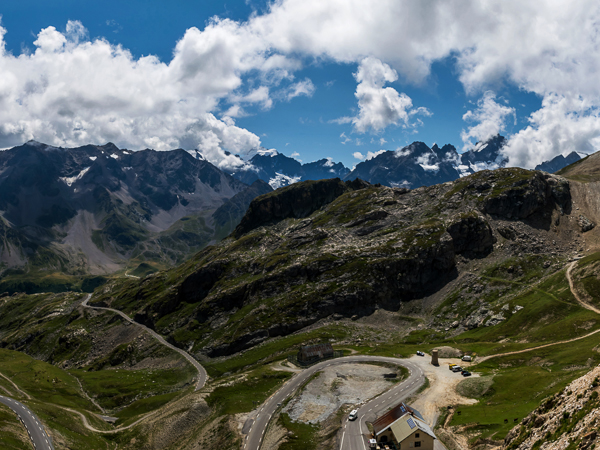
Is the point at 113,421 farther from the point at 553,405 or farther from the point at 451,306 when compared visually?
the point at 451,306

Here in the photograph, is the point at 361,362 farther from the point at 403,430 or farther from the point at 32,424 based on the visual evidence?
the point at 32,424

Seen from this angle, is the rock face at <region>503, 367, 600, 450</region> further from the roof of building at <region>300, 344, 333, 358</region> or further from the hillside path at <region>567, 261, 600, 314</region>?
the hillside path at <region>567, 261, 600, 314</region>

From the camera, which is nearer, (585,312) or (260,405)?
(260,405)

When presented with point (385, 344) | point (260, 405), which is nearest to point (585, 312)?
point (385, 344)

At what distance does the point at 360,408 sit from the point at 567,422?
52084 millimetres

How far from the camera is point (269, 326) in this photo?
188500 millimetres

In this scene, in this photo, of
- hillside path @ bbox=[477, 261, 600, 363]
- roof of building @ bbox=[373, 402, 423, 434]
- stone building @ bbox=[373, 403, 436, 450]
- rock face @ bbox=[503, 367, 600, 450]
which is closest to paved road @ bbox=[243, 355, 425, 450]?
roof of building @ bbox=[373, 402, 423, 434]

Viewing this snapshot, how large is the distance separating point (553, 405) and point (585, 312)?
106m

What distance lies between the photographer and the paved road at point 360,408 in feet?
240

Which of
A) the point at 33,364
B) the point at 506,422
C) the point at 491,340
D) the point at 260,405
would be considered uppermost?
the point at 33,364

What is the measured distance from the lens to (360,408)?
84.8 m

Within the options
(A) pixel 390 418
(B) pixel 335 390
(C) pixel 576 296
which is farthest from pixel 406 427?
(C) pixel 576 296

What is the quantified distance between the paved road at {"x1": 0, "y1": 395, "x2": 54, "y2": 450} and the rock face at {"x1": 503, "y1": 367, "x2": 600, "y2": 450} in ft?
298

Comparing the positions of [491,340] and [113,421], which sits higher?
[113,421]
